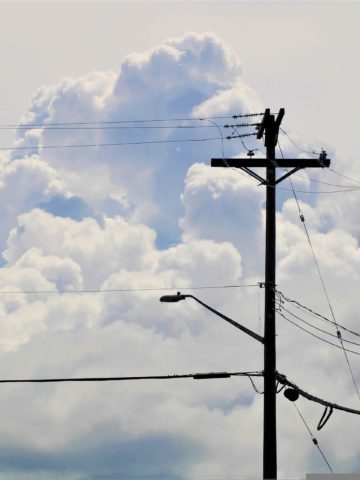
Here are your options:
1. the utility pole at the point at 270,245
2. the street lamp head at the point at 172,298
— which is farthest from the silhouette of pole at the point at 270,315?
the street lamp head at the point at 172,298

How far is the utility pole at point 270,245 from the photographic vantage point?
22297 millimetres

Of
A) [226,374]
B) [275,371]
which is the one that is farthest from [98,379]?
[275,371]

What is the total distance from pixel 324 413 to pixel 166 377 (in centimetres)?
481

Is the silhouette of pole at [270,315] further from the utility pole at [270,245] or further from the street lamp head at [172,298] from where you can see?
the street lamp head at [172,298]

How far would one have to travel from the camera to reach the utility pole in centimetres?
2230

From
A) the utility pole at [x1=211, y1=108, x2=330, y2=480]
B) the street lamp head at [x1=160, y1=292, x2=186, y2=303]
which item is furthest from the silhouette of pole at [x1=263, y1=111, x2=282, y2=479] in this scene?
the street lamp head at [x1=160, y1=292, x2=186, y2=303]

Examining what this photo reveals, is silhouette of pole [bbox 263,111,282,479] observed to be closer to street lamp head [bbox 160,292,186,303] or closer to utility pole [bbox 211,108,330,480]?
utility pole [bbox 211,108,330,480]

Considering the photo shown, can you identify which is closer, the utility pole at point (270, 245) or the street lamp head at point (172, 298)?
the utility pole at point (270, 245)

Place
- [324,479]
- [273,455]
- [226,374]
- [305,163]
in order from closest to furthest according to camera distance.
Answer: [273,455] → [226,374] → [305,163] → [324,479]

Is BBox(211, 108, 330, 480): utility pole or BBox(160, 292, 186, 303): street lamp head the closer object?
BBox(211, 108, 330, 480): utility pole

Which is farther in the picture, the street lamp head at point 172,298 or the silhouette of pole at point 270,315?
the street lamp head at point 172,298

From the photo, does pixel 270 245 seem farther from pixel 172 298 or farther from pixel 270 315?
pixel 172 298

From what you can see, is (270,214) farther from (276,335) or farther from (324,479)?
(324,479)

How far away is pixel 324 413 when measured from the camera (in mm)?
25078
